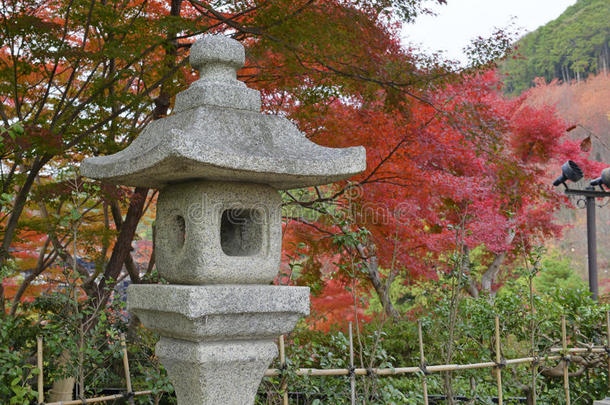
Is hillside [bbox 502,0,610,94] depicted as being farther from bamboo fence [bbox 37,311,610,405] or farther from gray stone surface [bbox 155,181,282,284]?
gray stone surface [bbox 155,181,282,284]

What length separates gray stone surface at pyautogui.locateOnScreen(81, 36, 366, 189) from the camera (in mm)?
2174

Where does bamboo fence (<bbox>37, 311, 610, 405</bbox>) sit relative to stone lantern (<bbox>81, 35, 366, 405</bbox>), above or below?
below

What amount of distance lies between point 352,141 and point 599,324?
9.86 ft

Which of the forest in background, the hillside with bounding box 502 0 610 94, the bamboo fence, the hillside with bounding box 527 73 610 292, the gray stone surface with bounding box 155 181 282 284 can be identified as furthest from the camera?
the hillside with bounding box 502 0 610 94

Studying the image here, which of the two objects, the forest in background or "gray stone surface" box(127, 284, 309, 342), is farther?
the forest in background

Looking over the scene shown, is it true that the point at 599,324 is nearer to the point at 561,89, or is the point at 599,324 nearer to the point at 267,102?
the point at 267,102

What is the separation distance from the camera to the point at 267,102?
6.33m

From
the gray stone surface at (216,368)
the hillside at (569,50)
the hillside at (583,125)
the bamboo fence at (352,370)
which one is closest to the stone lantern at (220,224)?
the gray stone surface at (216,368)

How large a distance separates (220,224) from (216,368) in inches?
27.2

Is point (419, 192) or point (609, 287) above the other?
point (419, 192)

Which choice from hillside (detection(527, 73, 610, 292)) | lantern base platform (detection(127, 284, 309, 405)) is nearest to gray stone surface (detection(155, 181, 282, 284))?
lantern base platform (detection(127, 284, 309, 405))

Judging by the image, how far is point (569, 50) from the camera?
85.9 ft

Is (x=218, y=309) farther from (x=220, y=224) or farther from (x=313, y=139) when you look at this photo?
(x=313, y=139)

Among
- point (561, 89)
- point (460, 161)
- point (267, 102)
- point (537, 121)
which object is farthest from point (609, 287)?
point (267, 102)
